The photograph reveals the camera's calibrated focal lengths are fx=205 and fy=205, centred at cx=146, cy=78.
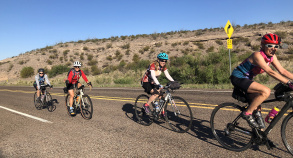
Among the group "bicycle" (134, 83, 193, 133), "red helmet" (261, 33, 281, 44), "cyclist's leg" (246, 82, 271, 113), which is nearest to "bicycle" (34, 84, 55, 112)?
"bicycle" (134, 83, 193, 133)

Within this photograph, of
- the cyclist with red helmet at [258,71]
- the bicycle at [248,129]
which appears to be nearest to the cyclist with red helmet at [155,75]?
the bicycle at [248,129]

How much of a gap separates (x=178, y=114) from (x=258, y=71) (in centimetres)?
225

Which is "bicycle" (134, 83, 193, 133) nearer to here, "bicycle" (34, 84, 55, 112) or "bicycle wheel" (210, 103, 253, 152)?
"bicycle wheel" (210, 103, 253, 152)

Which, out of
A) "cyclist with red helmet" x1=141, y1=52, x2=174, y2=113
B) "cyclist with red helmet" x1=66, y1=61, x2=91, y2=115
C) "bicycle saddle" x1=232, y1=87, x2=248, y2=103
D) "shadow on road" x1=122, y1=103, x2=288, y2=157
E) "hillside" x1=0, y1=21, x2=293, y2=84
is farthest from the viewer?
"hillside" x1=0, y1=21, x2=293, y2=84

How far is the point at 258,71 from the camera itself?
368 cm

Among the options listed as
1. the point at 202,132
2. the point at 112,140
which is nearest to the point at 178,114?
the point at 202,132

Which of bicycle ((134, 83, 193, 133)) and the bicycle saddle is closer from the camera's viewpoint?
the bicycle saddle

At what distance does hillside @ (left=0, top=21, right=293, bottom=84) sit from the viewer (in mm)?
40375

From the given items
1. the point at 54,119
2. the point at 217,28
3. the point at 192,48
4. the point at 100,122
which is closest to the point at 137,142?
the point at 100,122

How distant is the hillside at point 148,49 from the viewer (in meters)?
40.4

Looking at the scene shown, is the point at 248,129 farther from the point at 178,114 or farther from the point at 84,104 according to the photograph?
the point at 84,104

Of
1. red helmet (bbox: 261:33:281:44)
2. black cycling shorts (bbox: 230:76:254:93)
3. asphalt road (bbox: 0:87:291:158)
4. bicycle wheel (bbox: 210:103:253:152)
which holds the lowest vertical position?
asphalt road (bbox: 0:87:291:158)

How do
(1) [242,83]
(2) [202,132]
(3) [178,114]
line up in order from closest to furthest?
(1) [242,83], (2) [202,132], (3) [178,114]

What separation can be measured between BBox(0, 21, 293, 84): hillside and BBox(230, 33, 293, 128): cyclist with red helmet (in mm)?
34586
